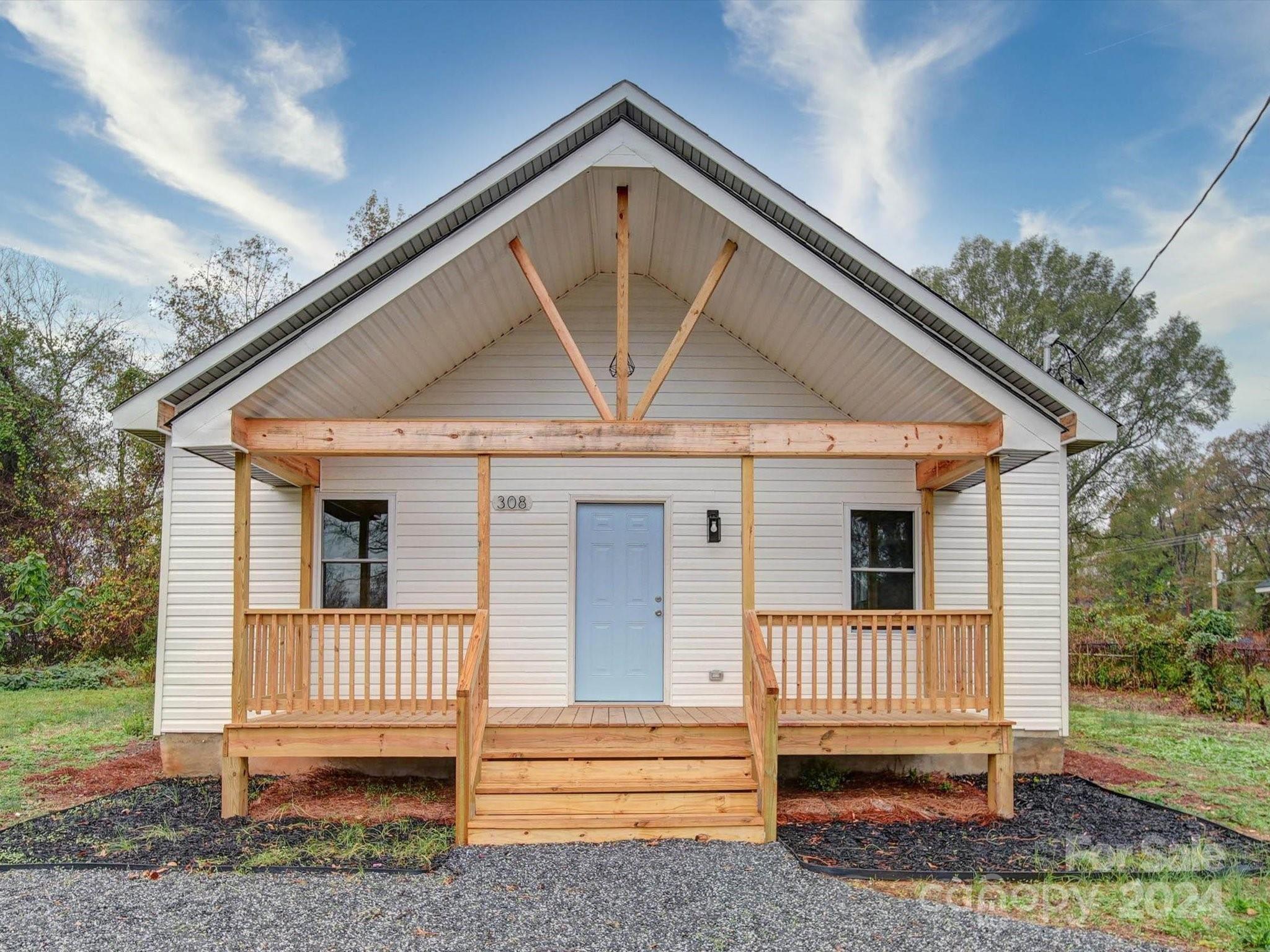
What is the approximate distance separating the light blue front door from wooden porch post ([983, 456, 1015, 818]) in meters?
2.87

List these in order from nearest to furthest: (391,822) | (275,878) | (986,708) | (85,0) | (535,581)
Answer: (275,878)
(391,822)
(986,708)
(535,581)
(85,0)

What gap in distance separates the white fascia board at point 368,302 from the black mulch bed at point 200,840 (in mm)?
2615

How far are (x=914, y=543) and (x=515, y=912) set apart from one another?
16.9ft

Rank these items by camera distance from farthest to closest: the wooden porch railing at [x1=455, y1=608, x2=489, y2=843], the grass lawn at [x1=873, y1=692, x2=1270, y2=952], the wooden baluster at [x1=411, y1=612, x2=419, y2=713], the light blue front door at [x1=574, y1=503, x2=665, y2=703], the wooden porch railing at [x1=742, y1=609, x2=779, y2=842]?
the light blue front door at [x1=574, y1=503, x2=665, y2=703], the wooden baluster at [x1=411, y1=612, x2=419, y2=713], the wooden porch railing at [x1=742, y1=609, x2=779, y2=842], the wooden porch railing at [x1=455, y1=608, x2=489, y2=843], the grass lawn at [x1=873, y1=692, x2=1270, y2=952]

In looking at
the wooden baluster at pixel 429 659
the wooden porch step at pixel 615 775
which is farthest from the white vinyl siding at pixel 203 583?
the wooden porch step at pixel 615 775

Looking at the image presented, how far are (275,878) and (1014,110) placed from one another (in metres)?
22.4

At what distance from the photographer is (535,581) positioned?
8.03 meters

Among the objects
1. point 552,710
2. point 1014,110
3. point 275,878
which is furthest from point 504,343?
point 1014,110

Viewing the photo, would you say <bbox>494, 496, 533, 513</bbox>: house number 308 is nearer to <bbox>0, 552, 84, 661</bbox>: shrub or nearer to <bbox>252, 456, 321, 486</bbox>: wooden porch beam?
<bbox>252, 456, 321, 486</bbox>: wooden porch beam

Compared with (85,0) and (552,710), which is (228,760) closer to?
(552,710)

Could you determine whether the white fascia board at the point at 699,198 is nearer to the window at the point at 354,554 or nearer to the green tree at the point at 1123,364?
the window at the point at 354,554

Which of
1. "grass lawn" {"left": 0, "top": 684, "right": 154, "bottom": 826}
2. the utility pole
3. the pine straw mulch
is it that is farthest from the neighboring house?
the utility pole

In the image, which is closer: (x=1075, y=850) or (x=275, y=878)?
(x=275, y=878)

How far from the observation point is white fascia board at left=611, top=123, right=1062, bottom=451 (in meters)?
6.12
